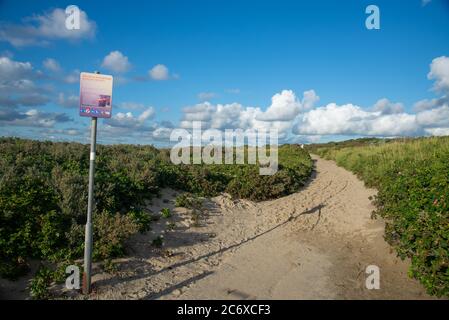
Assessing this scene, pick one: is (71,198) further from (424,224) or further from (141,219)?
(424,224)

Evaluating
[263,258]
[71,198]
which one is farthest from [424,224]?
[71,198]

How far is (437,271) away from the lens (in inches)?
216

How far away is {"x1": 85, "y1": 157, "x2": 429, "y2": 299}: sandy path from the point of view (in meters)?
5.93

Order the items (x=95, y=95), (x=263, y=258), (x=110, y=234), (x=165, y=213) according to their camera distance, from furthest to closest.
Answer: (x=165, y=213) < (x=263, y=258) < (x=110, y=234) < (x=95, y=95)

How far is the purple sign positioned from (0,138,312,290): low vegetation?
2.78m

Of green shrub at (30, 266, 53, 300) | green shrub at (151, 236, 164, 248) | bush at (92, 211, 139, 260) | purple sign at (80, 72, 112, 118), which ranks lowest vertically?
green shrub at (30, 266, 53, 300)

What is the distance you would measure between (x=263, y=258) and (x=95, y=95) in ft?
15.8

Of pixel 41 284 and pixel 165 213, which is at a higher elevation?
pixel 165 213

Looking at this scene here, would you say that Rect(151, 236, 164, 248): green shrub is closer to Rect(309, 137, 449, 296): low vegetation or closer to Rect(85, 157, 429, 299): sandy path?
Rect(85, 157, 429, 299): sandy path

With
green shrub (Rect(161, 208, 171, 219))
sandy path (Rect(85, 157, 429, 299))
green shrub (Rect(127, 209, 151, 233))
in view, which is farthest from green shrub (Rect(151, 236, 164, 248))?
green shrub (Rect(161, 208, 171, 219))

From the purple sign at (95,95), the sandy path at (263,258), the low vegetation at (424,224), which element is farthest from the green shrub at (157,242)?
the low vegetation at (424,224)

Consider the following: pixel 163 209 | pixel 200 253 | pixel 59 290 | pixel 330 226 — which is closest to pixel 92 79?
pixel 59 290

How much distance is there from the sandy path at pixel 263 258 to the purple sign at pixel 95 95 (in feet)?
9.48

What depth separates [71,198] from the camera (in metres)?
7.59
